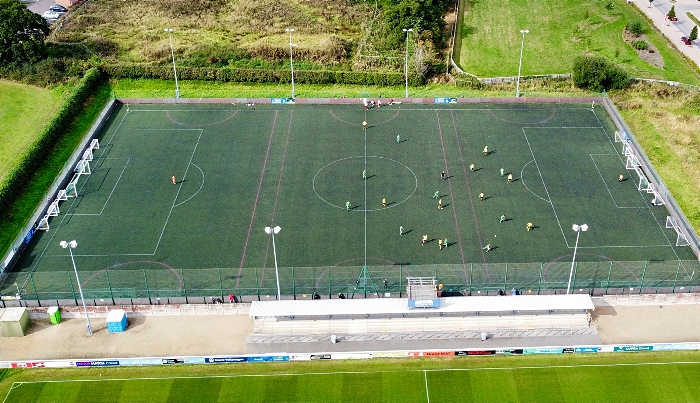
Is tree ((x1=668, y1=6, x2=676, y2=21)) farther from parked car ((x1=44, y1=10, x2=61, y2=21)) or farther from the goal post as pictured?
parked car ((x1=44, y1=10, x2=61, y2=21))

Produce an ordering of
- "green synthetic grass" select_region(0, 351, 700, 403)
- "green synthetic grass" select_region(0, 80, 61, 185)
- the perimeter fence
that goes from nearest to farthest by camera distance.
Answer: "green synthetic grass" select_region(0, 351, 700, 403)
the perimeter fence
"green synthetic grass" select_region(0, 80, 61, 185)

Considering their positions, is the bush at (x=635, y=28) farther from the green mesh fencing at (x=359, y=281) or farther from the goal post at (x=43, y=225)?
the goal post at (x=43, y=225)

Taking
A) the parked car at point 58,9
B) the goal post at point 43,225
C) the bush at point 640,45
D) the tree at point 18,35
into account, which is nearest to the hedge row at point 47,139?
the goal post at point 43,225

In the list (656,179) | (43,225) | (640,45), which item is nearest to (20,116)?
(43,225)

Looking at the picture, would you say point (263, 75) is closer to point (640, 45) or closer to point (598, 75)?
point (598, 75)

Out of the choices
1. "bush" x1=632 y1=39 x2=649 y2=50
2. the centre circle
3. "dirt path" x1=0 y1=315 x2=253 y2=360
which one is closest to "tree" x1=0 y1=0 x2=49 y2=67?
the centre circle

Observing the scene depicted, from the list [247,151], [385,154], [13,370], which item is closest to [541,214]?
[385,154]

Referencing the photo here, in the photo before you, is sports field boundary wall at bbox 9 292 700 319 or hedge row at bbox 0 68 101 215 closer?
sports field boundary wall at bbox 9 292 700 319
